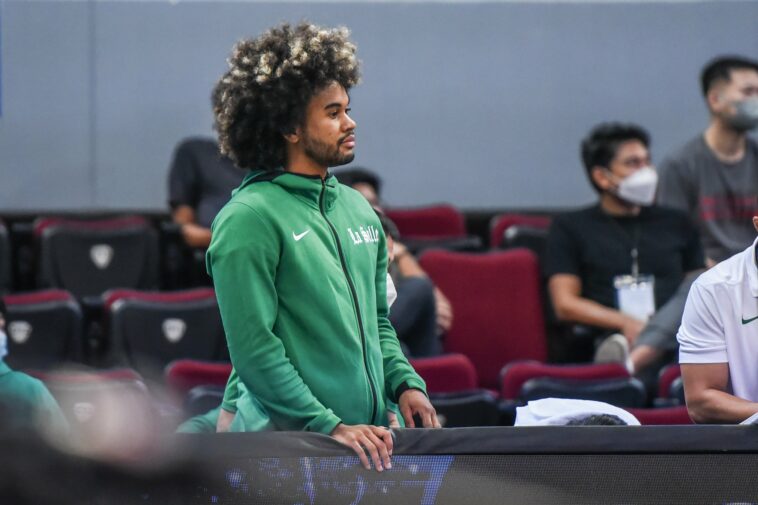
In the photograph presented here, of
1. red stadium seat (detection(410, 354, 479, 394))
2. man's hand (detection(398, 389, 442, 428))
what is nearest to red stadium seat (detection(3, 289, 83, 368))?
red stadium seat (detection(410, 354, 479, 394))

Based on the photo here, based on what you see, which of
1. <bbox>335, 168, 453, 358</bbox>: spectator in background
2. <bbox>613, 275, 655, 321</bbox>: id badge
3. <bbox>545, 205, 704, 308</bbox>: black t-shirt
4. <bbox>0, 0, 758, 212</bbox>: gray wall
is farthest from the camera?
<bbox>0, 0, 758, 212</bbox>: gray wall

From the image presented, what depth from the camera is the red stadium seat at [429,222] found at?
593cm

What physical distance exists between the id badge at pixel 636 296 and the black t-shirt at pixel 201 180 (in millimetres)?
1757

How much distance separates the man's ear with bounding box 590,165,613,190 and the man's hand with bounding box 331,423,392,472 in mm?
3165

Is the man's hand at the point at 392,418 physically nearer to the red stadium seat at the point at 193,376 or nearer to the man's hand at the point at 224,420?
the man's hand at the point at 224,420

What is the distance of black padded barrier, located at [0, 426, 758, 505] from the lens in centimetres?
202

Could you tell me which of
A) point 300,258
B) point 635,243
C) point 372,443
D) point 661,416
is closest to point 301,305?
point 300,258

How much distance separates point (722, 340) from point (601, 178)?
267cm

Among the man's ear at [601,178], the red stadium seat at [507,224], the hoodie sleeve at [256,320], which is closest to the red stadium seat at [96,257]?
the red stadium seat at [507,224]

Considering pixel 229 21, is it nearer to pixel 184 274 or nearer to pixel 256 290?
pixel 184 274

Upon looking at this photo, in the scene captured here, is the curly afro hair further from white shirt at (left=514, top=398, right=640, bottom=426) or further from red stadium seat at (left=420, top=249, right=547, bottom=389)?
red stadium seat at (left=420, top=249, right=547, bottom=389)

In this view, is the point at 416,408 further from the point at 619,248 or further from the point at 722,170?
the point at 722,170

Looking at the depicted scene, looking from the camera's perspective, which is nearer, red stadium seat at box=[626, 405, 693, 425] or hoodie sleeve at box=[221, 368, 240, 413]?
hoodie sleeve at box=[221, 368, 240, 413]

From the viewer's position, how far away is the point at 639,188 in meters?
5.01
